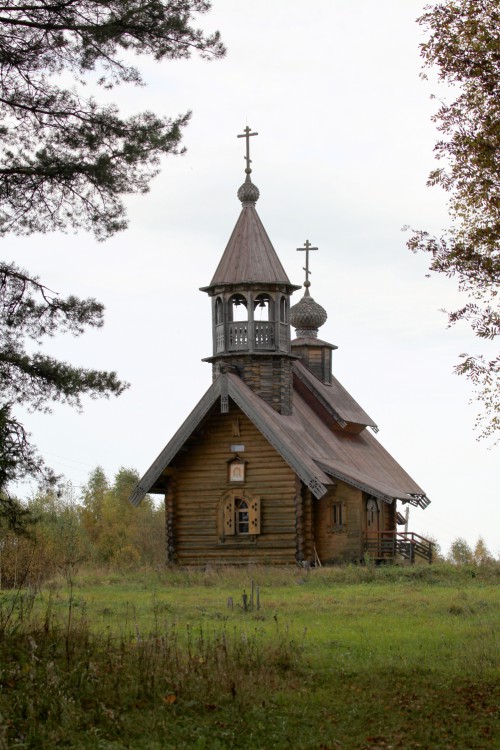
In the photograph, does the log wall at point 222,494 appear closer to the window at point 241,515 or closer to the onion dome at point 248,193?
the window at point 241,515

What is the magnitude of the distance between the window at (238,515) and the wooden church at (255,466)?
0.10 feet

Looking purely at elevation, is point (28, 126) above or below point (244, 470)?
above

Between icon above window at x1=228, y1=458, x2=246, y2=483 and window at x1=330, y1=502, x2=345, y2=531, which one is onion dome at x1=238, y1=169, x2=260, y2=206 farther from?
window at x1=330, y1=502, x2=345, y2=531

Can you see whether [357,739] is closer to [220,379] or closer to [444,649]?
[444,649]

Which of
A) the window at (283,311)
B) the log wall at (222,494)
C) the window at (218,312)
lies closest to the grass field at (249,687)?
the log wall at (222,494)

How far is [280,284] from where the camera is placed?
120 ft

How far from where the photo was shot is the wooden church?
3503 cm

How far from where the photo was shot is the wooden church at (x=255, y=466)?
115 ft

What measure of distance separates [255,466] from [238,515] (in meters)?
1.79

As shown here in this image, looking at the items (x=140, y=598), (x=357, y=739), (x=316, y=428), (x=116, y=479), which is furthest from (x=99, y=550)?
(x=357, y=739)

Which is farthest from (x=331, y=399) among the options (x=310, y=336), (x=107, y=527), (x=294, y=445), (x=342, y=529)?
(x=107, y=527)

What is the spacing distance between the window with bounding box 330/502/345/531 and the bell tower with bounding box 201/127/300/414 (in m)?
3.62

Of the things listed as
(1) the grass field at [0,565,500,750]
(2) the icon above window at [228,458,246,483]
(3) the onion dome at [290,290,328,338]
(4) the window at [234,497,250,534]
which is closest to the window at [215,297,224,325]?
(2) the icon above window at [228,458,246,483]

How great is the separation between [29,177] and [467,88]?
21.5 ft
